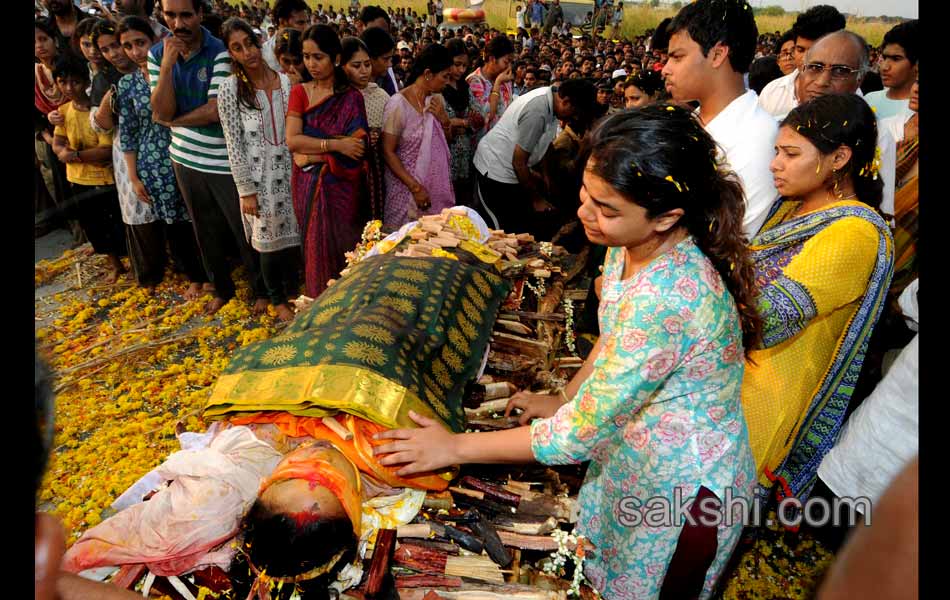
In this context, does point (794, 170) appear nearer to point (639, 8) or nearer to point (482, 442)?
point (482, 442)

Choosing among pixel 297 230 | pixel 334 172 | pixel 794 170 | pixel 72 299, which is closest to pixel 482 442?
pixel 794 170

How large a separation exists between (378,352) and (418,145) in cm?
303

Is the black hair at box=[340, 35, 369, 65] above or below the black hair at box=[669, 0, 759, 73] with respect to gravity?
below

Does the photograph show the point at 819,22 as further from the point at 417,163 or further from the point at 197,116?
the point at 197,116

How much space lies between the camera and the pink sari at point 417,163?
191 inches

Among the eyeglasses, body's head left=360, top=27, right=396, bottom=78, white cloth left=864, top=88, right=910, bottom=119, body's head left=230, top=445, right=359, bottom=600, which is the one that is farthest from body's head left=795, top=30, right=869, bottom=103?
body's head left=360, top=27, right=396, bottom=78

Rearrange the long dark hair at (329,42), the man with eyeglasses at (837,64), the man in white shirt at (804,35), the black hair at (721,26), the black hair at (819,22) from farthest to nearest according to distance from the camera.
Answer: the black hair at (819,22) → the man in white shirt at (804,35) → the long dark hair at (329,42) → the man with eyeglasses at (837,64) → the black hair at (721,26)

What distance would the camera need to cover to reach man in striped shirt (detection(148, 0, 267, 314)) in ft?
14.3

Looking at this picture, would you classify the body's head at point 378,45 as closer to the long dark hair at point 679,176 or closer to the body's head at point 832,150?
the body's head at point 832,150

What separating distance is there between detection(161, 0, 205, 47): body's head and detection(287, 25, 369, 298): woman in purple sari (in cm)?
86

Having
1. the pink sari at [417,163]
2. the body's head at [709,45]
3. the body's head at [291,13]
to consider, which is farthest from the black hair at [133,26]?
the body's head at [709,45]

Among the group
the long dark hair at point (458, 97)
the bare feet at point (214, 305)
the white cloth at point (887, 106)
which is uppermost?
the white cloth at point (887, 106)

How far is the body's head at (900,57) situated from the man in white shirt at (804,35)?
618 mm

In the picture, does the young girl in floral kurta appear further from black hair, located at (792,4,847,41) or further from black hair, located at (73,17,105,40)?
black hair, located at (73,17,105,40)
